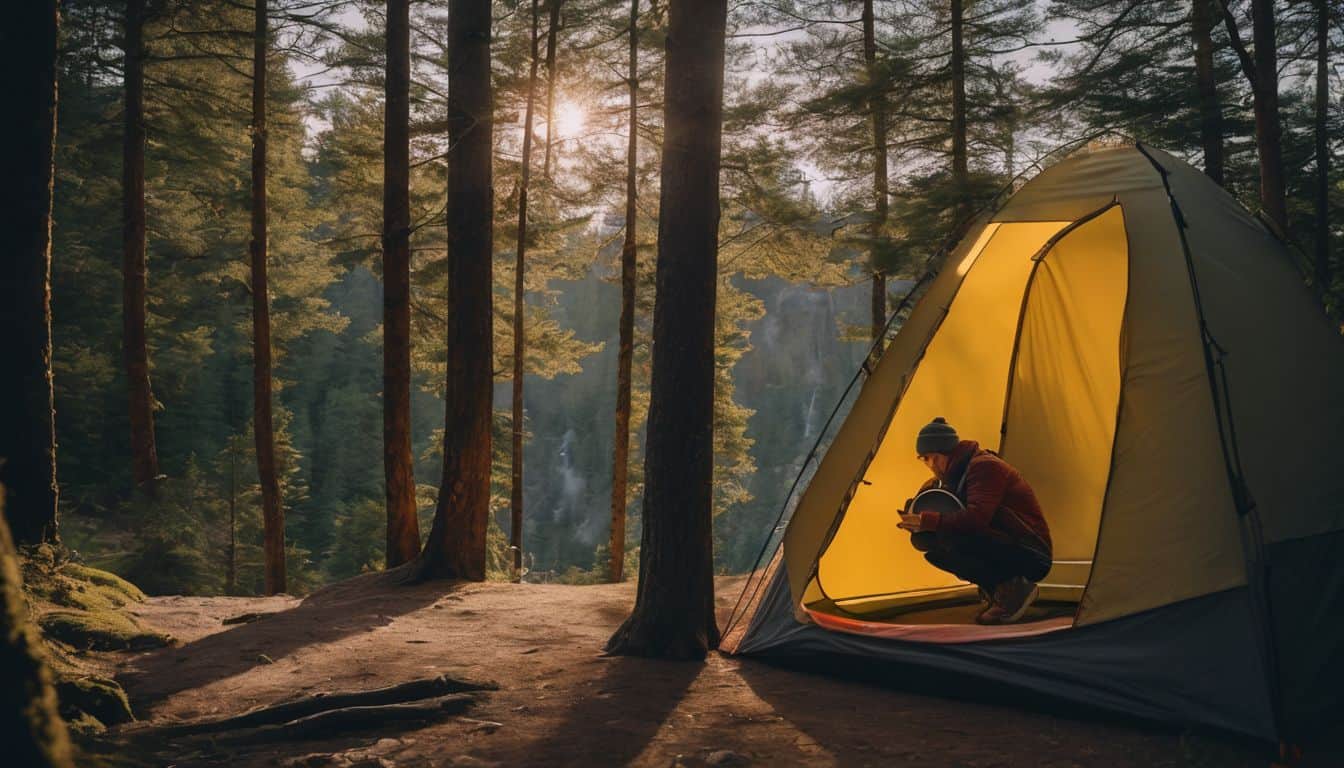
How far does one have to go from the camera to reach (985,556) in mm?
5137

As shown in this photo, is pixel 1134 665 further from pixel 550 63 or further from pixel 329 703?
pixel 550 63

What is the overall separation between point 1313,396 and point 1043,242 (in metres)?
2.07

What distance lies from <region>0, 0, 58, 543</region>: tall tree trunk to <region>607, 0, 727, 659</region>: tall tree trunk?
3598 millimetres

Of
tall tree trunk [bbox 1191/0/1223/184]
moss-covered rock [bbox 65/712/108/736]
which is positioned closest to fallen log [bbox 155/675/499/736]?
moss-covered rock [bbox 65/712/108/736]

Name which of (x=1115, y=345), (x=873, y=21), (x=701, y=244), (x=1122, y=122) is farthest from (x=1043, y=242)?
(x=873, y=21)

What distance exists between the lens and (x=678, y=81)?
5.06 m

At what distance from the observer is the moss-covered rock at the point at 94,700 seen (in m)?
3.42

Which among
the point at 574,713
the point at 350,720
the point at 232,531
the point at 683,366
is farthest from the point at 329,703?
the point at 232,531

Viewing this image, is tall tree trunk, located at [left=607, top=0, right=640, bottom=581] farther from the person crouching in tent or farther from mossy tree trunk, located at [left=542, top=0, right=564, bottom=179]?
the person crouching in tent

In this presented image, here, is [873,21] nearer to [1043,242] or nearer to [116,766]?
[1043,242]

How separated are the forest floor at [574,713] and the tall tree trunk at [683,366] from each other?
288 millimetres

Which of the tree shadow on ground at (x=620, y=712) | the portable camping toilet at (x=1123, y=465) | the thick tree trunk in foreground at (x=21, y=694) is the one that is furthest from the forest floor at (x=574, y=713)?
the thick tree trunk in foreground at (x=21, y=694)

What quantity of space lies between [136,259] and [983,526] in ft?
35.5

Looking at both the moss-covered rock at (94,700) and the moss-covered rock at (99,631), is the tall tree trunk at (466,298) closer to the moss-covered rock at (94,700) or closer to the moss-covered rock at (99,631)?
the moss-covered rock at (99,631)
